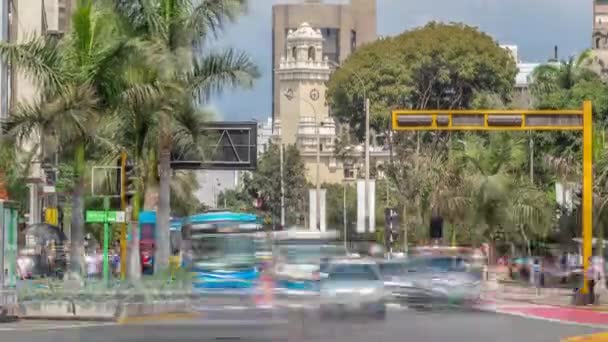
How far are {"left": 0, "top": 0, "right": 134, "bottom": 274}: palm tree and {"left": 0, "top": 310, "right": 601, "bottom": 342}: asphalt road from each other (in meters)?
5.69

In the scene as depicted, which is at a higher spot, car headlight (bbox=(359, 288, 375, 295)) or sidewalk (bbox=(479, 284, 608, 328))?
car headlight (bbox=(359, 288, 375, 295))

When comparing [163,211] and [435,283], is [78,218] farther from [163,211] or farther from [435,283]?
[435,283]

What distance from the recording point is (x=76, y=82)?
1453 inches

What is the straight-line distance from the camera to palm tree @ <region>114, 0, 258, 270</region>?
38.7 metres

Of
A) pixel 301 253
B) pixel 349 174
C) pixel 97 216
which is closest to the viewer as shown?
pixel 97 216

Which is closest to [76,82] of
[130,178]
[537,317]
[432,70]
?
[130,178]

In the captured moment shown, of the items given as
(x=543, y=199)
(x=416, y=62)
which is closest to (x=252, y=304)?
(x=543, y=199)

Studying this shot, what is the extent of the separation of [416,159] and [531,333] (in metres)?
46.1

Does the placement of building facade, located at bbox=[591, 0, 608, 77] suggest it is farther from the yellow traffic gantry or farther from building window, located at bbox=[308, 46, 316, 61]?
the yellow traffic gantry

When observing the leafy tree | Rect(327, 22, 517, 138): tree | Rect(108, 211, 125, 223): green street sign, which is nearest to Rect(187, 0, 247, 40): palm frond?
Rect(108, 211, 125, 223): green street sign

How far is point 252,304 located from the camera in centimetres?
2342

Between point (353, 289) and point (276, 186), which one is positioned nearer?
point (353, 289)

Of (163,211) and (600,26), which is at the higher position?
(600,26)

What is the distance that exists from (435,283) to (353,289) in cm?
781
